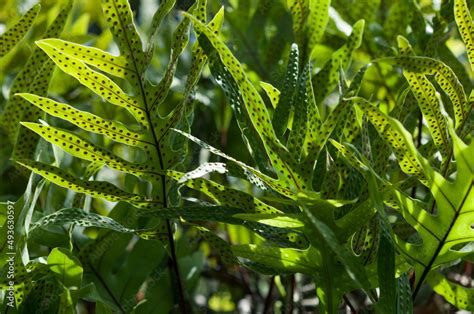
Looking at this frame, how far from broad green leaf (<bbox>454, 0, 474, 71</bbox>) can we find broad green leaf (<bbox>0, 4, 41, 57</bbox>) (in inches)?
16.4

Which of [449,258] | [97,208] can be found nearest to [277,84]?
[97,208]

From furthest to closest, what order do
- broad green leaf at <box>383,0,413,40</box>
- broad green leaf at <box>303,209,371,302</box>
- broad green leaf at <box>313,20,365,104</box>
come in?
broad green leaf at <box>383,0,413,40</box> → broad green leaf at <box>313,20,365,104</box> → broad green leaf at <box>303,209,371,302</box>

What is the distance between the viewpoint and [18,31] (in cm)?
83

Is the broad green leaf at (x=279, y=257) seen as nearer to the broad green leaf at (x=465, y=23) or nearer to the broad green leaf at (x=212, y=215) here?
the broad green leaf at (x=212, y=215)

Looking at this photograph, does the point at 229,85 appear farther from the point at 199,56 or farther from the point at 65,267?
the point at 65,267

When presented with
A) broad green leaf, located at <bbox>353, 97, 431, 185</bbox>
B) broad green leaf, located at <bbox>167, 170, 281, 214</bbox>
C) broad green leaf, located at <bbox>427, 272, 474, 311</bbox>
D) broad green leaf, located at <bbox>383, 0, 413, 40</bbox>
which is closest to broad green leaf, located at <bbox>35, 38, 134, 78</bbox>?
broad green leaf, located at <bbox>167, 170, 281, 214</bbox>

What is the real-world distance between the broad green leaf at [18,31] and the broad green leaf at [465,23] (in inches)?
16.4

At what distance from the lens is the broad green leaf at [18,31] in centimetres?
80

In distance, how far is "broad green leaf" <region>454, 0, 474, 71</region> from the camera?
2.22 feet

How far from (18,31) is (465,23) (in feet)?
1.51

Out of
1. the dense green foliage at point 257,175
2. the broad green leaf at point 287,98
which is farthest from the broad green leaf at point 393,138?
the broad green leaf at point 287,98

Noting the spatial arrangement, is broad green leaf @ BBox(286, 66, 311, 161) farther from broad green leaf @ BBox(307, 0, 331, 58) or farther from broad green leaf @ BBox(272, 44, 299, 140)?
broad green leaf @ BBox(307, 0, 331, 58)

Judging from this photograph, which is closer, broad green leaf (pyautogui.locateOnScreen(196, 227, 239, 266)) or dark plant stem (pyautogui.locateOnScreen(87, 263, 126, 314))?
broad green leaf (pyautogui.locateOnScreen(196, 227, 239, 266))

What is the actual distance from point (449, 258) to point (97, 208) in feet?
1.93
